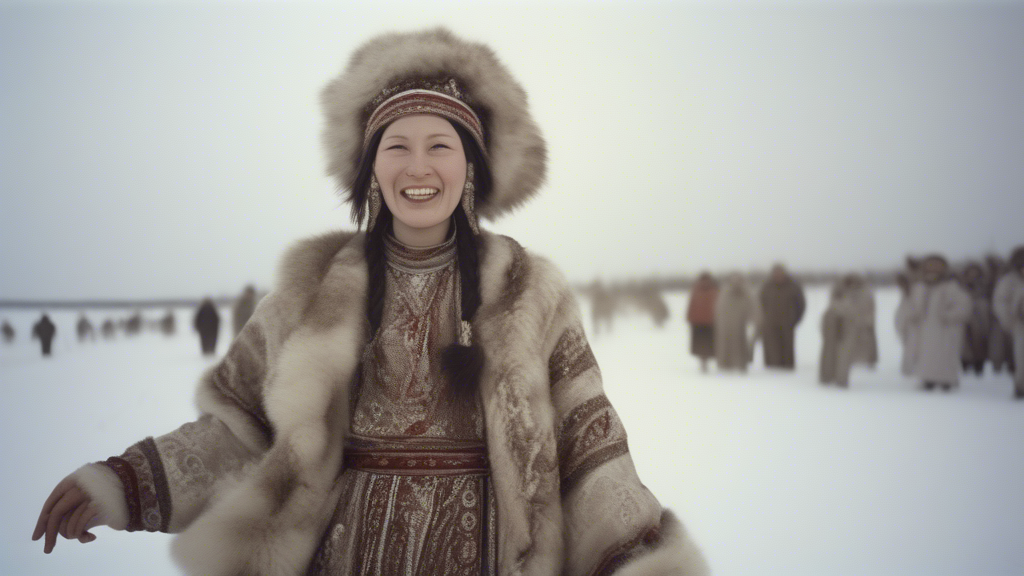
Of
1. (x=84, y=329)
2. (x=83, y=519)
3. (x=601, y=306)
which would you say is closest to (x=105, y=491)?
(x=83, y=519)

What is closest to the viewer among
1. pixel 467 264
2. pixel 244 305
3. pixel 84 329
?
pixel 467 264

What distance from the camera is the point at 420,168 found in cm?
170

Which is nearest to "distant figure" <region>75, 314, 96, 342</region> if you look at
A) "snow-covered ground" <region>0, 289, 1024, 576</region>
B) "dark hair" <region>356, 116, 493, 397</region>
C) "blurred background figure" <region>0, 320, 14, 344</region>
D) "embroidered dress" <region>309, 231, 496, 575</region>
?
"blurred background figure" <region>0, 320, 14, 344</region>

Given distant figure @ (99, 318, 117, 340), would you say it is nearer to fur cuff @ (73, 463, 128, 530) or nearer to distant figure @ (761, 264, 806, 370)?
distant figure @ (761, 264, 806, 370)

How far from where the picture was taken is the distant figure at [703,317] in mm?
11305

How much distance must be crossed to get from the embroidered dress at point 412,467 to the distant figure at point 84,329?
612 inches

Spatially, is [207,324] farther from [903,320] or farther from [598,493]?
[598,493]

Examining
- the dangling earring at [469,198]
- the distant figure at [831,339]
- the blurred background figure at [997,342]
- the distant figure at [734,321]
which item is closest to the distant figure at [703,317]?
the distant figure at [734,321]

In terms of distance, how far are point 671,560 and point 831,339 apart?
896 cm

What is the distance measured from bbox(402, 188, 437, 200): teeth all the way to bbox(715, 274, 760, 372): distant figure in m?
9.84

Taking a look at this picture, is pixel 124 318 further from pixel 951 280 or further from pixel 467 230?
pixel 467 230

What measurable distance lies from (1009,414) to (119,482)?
7.98 m

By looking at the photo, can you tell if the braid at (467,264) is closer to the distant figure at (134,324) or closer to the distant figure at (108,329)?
the distant figure at (108,329)

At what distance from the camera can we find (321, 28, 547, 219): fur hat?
5.79 feet
